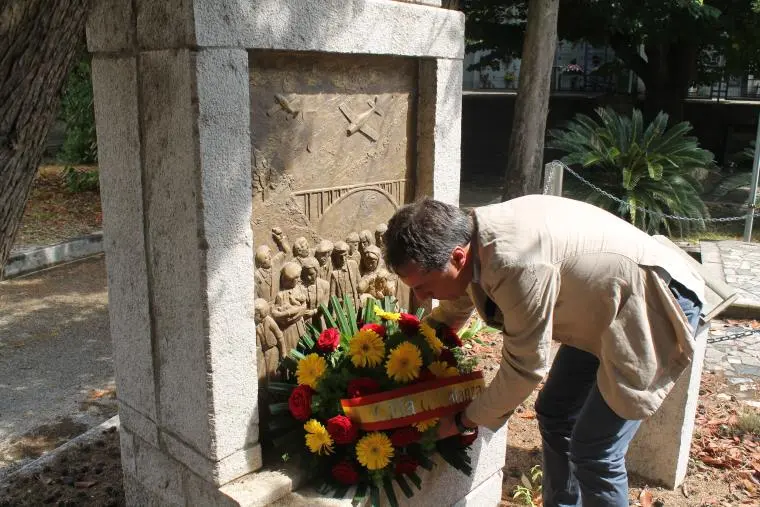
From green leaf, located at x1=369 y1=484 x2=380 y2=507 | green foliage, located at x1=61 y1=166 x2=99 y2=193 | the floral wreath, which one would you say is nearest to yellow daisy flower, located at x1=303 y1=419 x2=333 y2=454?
the floral wreath

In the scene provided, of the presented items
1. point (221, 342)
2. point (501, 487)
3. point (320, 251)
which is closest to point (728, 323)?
point (501, 487)

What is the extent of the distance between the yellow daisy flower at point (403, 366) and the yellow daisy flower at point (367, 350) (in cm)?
6

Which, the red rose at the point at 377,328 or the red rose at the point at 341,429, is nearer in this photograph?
the red rose at the point at 341,429

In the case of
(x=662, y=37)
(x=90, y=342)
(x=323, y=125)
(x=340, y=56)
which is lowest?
(x=90, y=342)

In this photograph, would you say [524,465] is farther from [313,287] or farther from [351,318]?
[313,287]

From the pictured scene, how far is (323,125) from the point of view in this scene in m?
3.18

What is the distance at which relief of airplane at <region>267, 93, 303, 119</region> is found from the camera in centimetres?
292

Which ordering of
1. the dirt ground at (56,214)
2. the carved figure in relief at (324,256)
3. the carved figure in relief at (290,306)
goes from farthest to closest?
the dirt ground at (56,214)
the carved figure in relief at (324,256)
the carved figure in relief at (290,306)

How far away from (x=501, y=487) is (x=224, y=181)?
222 cm

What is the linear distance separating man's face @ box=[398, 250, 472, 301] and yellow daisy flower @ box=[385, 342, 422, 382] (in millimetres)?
A: 575

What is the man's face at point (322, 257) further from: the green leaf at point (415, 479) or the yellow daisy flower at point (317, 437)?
the green leaf at point (415, 479)

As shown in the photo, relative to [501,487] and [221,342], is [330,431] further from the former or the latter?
[501,487]

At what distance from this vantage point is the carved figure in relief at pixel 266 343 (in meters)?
2.96

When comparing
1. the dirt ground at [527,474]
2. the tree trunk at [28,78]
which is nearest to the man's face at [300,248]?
the tree trunk at [28,78]
